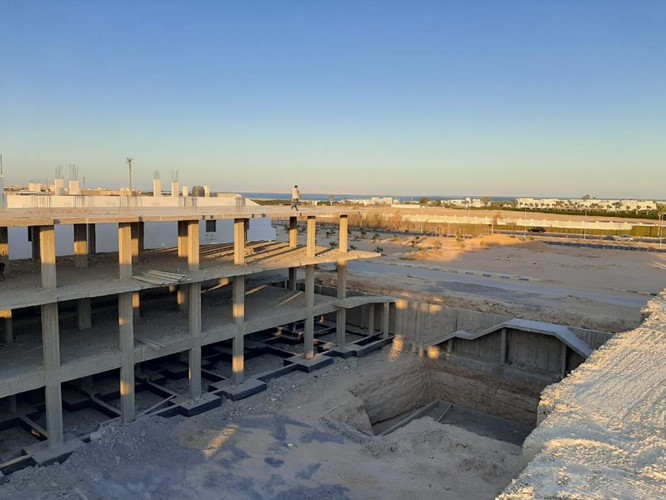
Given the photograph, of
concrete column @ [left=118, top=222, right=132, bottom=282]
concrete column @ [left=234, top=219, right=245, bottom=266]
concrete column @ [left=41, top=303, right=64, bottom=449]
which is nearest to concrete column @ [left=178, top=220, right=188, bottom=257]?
concrete column @ [left=234, top=219, right=245, bottom=266]

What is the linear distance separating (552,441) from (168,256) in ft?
60.9

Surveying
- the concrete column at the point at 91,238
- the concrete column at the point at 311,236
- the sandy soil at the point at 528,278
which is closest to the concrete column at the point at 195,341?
the concrete column at the point at 311,236

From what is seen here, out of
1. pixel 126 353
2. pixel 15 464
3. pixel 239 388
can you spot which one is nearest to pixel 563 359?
Answer: pixel 239 388

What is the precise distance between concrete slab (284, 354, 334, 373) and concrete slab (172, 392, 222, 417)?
14.3 ft

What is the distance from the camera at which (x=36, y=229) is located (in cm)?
2283

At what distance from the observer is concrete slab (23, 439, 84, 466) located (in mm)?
14281

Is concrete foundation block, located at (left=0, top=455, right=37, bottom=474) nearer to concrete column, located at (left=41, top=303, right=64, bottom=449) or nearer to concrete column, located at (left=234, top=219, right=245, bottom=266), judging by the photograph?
concrete column, located at (left=41, top=303, right=64, bottom=449)

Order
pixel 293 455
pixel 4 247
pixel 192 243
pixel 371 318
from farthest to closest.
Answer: pixel 371 318, pixel 4 247, pixel 192 243, pixel 293 455

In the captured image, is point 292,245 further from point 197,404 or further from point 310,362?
point 197,404

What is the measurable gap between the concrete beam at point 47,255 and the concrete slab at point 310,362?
34.0 feet

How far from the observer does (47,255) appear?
1470 centimetres

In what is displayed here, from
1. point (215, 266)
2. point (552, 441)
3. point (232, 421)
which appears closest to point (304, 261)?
point (215, 266)

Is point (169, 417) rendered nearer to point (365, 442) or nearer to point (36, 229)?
point (365, 442)

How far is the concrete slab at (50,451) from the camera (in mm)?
14281
